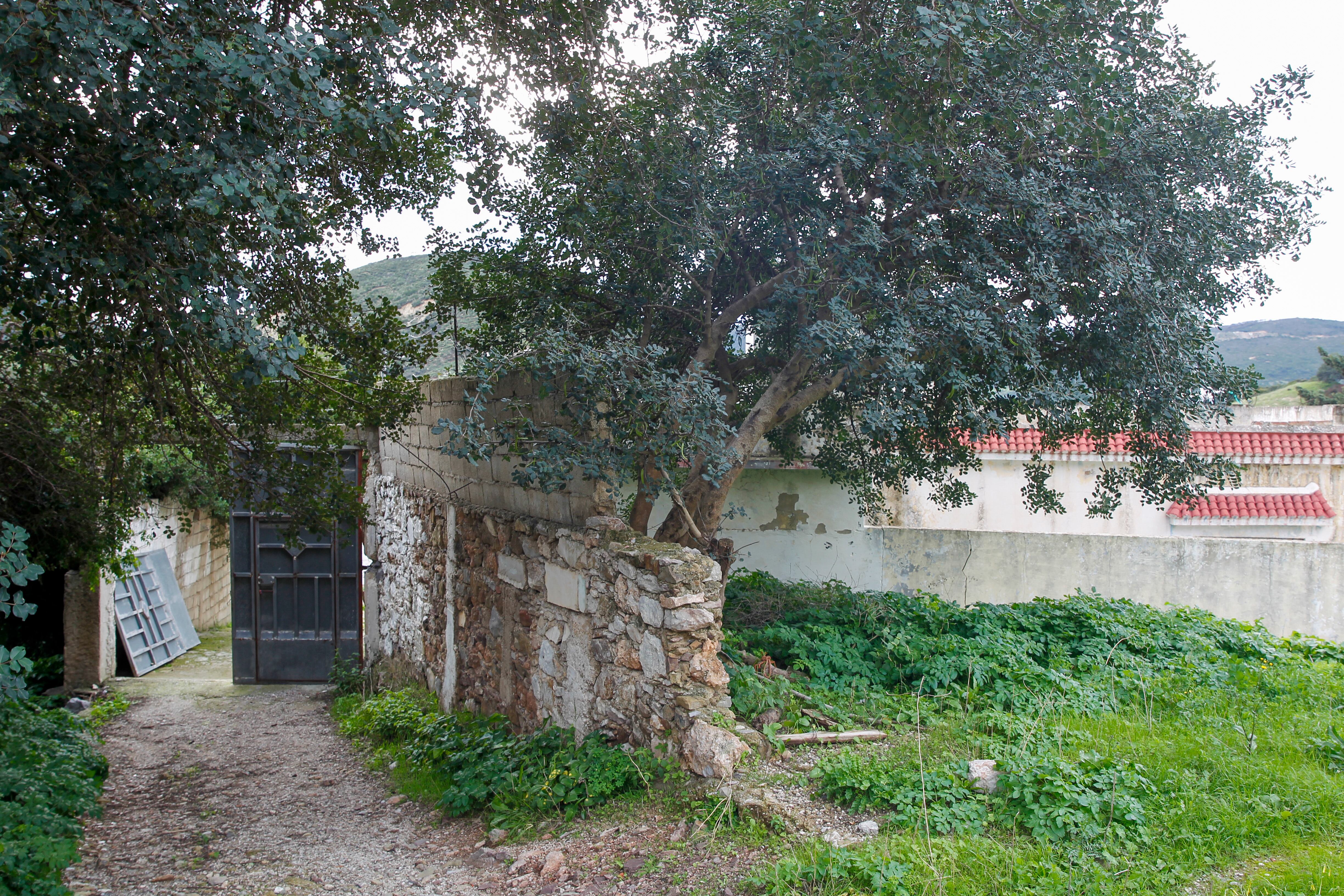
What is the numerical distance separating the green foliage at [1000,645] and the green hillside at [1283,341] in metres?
29.4

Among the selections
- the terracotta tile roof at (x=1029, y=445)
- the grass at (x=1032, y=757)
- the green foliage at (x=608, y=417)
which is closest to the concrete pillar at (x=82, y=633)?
the grass at (x=1032, y=757)

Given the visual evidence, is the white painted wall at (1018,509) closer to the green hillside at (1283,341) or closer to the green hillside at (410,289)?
the green hillside at (410,289)

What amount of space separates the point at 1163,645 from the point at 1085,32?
4.25 metres

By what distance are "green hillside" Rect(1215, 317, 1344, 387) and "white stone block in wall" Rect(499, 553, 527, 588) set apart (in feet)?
109

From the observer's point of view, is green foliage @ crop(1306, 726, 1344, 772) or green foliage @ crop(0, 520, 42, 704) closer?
green foliage @ crop(0, 520, 42, 704)

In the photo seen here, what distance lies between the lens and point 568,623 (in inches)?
197

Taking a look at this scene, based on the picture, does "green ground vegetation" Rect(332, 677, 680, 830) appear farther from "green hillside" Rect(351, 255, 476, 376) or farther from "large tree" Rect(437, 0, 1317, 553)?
"green hillside" Rect(351, 255, 476, 376)

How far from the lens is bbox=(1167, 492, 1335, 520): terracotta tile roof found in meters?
11.8

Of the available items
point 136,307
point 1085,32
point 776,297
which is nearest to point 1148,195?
point 1085,32

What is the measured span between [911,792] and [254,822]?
160 inches

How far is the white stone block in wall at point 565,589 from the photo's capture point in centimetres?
480

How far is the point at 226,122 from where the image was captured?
132 inches

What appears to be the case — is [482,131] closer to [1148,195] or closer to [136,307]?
[136,307]

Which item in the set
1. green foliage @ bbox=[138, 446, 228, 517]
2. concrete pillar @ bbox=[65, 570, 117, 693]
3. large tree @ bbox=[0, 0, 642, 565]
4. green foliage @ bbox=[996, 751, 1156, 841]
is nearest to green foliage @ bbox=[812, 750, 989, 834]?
green foliage @ bbox=[996, 751, 1156, 841]
